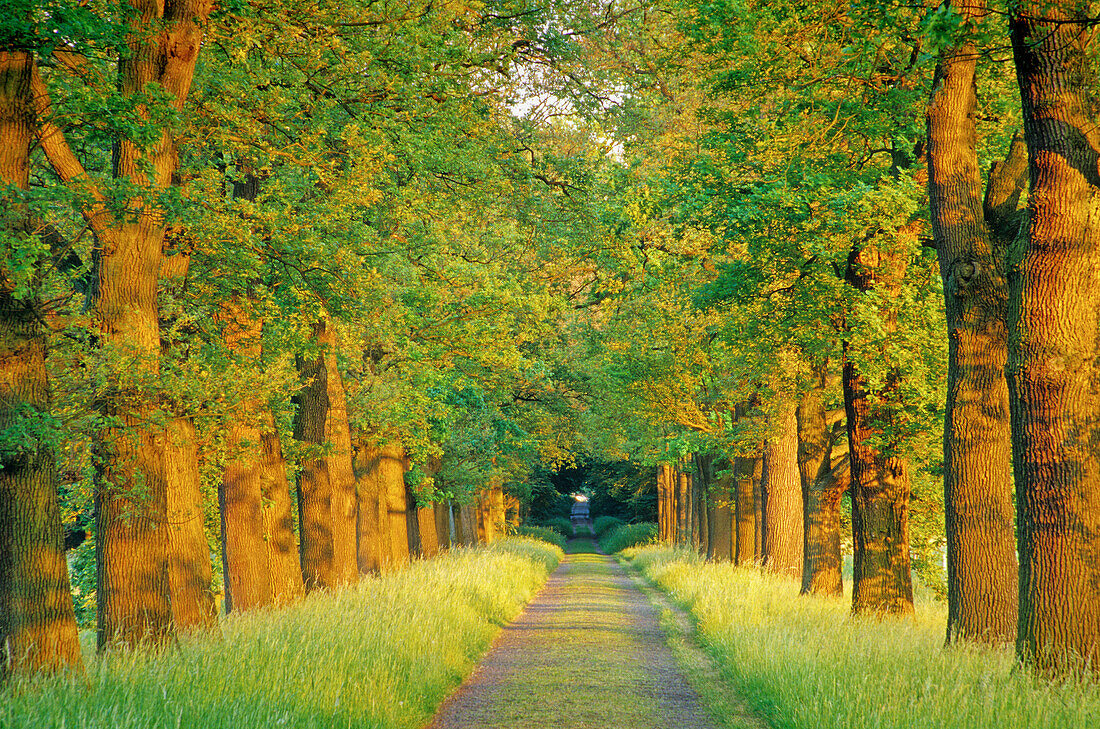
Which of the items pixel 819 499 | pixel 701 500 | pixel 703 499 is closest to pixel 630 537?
pixel 701 500

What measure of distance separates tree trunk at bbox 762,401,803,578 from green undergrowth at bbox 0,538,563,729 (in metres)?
10.3

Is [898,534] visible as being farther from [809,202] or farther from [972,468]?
[809,202]

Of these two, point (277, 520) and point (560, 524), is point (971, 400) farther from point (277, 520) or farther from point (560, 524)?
point (560, 524)

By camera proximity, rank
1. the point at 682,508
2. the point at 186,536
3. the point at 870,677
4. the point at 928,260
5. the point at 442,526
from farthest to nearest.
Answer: the point at 682,508
the point at 442,526
the point at 928,260
the point at 186,536
the point at 870,677

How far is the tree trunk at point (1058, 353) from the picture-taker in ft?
24.3

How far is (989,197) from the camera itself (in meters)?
10.2

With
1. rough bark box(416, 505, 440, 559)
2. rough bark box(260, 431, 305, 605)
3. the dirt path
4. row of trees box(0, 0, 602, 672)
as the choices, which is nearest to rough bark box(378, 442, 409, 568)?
row of trees box(0, 0, 602, 672)

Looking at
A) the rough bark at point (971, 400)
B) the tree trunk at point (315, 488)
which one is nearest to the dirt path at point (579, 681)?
the rough bark at point (971, 400)

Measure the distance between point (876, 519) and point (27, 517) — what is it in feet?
39.6

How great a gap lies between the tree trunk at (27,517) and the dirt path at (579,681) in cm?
356

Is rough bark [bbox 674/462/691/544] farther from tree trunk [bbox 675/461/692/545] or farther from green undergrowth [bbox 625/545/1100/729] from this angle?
green undergrowth [bbox 625/545/1100/729]

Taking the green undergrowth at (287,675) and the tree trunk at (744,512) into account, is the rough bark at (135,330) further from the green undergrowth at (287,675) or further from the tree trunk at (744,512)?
the tree trunk at (744,512)

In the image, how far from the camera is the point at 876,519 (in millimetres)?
14125

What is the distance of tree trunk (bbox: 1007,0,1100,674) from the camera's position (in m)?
7.40
